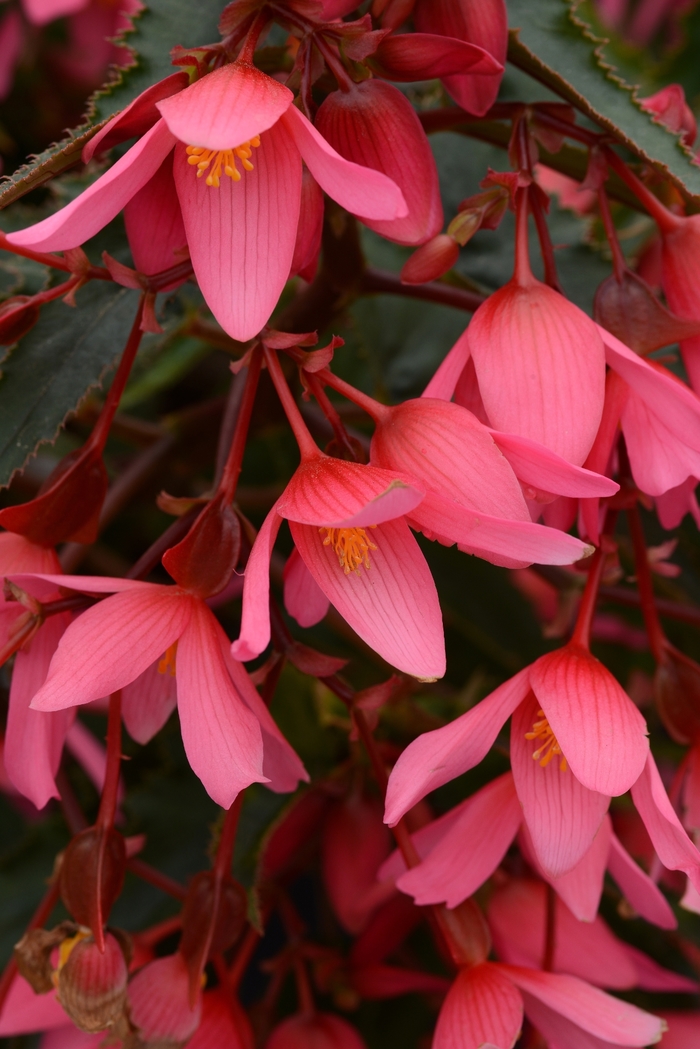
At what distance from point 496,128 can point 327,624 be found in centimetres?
43

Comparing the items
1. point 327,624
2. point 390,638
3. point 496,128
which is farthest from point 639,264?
point 390,638

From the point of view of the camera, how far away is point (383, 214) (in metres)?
0.30

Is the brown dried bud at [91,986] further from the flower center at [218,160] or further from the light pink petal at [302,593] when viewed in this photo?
the flower center at [218,160]

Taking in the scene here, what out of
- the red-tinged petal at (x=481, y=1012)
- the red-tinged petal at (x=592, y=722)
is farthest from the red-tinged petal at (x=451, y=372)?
the red-tinged petal at (x=481, y=1012)

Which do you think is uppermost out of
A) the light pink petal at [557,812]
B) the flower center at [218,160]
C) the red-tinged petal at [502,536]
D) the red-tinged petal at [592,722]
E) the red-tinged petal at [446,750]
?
the flower center at [218,160]

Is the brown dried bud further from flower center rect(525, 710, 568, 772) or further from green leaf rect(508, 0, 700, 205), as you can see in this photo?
green leaf rect(508, 0, 700, 205)

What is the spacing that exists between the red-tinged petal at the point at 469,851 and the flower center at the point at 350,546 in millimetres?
138

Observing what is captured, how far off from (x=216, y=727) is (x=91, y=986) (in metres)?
0.13

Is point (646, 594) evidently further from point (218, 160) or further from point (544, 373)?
point (218, 160)

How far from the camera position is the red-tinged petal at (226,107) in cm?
29

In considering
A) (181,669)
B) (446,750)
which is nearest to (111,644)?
(181,669)

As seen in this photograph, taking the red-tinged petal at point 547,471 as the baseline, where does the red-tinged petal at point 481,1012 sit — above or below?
below

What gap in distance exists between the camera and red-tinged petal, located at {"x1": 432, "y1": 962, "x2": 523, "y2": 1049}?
0.37 m

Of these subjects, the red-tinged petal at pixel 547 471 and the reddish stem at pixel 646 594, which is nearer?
the red-tinged petal at pixel 547 471
